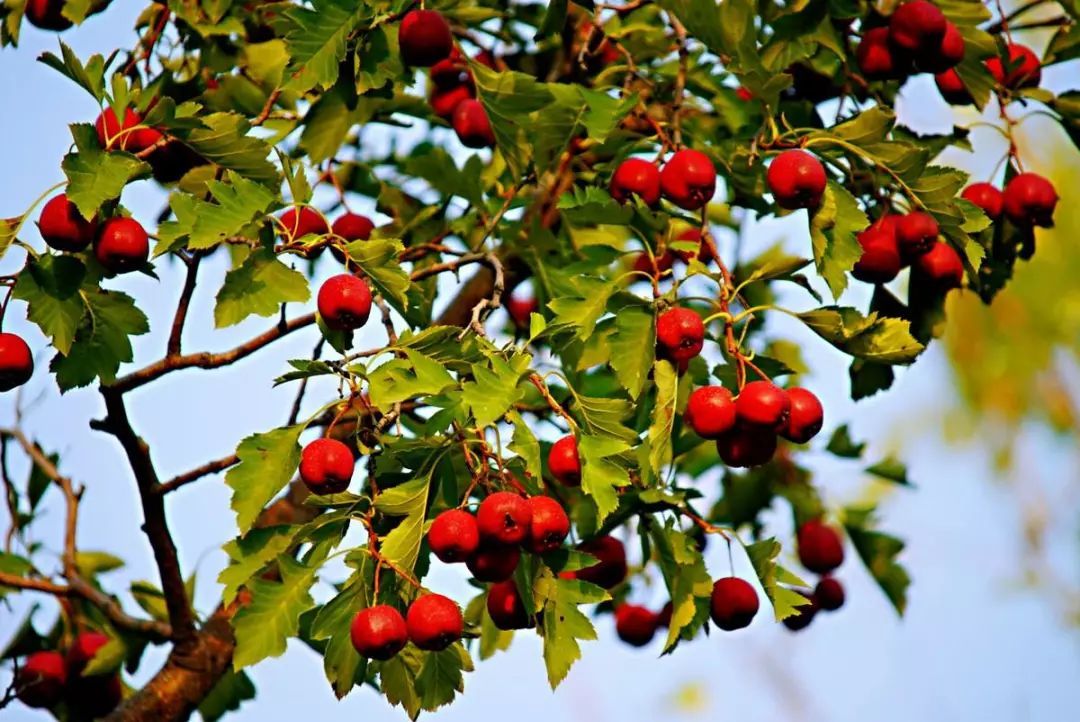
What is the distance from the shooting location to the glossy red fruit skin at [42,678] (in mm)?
3613

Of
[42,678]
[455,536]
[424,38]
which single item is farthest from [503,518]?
[42,678]

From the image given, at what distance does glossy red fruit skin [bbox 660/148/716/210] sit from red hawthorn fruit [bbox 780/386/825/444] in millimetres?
488

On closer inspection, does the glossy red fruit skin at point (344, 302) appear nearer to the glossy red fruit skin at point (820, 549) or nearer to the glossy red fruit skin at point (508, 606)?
the glossy red fruit skin at point (508, 606)

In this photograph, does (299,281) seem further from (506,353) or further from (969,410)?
(969,410)

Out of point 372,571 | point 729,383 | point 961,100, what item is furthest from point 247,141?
point 961,100

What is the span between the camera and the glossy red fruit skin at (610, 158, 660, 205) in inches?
114

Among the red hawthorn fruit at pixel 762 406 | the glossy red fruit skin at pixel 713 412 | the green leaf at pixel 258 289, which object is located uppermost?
the green leaf at pixel 258 289

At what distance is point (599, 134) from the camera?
2826mm

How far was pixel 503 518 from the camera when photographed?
7.35 ft

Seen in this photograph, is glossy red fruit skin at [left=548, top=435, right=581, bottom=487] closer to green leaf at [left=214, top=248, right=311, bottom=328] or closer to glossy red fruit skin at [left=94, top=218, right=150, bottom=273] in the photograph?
green leaf at [left=214, top=248, right=311, bottom=328]

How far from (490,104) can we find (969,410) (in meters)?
9.93

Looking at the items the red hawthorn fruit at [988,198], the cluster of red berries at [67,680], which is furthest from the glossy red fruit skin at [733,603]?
the cluster of red berries at [67,680]

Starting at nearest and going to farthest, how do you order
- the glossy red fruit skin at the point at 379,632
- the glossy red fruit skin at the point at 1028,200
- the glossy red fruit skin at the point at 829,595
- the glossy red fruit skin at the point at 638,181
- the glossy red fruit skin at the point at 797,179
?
the glossy red fruit skin at the point at 379,632
the glossy red fruit skin at the point at 797,179
the glossy red fruit skin at the point at 638,181
the glossy red fruit skin at the point at 1028,200
the glossy red fruit skin at the point at 829,595

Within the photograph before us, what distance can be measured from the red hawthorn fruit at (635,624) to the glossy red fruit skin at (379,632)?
1.47 meters
